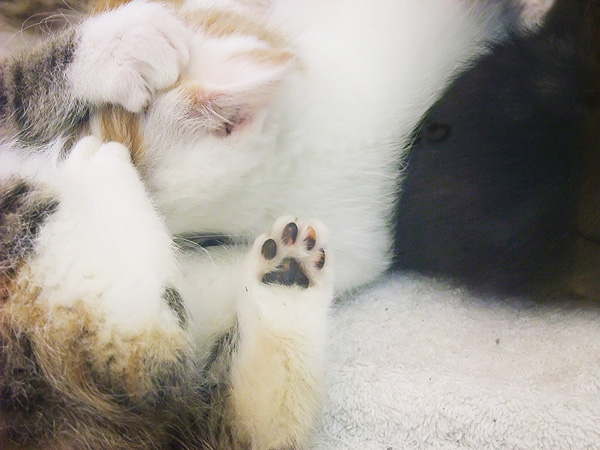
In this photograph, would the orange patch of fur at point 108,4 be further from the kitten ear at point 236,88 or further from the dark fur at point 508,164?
the dark fur at point 508,164

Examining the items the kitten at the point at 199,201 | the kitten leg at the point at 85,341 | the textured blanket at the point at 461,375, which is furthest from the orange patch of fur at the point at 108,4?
the textured blanket at the point at 461,375

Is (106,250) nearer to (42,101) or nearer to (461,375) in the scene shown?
(42,101)

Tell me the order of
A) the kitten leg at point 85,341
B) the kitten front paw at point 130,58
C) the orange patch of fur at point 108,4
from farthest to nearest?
the orange patch of fur at point 108,4, the kitten front paw at point 130,58, the kitten leg at point 85,341

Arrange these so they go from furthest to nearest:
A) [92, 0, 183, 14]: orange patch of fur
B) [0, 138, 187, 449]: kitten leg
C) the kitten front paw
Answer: [92, 0, 183, 14]: orange patch of fur → the kitten front paw → [0, 138, 187, 449]: kitten leg

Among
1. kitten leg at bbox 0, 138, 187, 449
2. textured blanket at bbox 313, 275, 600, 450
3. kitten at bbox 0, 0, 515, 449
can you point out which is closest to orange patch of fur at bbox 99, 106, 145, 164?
kitten at bbox 0, 0, 515, 449

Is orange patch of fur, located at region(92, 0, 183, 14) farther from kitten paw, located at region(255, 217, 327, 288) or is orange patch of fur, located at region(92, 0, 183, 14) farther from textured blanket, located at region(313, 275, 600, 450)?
textured blanket, located at region(313, 275, 600, 450)

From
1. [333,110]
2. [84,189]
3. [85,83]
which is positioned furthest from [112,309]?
[333,110]

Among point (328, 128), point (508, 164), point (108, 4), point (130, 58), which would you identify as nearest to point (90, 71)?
point (130, 58)

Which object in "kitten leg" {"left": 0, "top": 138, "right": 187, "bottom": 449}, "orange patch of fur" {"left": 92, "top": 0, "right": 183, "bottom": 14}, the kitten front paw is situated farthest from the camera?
"orange patch of fur" {"left": 92, "top": 0, "right": 183, "bottom": 14}
